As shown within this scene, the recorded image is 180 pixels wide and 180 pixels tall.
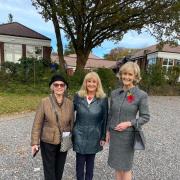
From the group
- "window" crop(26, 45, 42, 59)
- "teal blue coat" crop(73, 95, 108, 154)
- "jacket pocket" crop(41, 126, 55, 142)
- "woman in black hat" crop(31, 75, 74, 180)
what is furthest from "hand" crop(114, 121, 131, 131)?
"window" crop(26, 45, 42, 59)

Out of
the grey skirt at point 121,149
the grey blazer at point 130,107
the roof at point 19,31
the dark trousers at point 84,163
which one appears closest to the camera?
the grey blazer at point 130,107

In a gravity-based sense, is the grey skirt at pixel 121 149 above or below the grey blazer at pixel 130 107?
below

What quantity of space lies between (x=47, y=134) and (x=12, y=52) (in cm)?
2859

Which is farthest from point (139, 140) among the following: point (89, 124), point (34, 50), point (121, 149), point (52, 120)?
point (34, 50)

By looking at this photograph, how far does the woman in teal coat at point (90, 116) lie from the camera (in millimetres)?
3758

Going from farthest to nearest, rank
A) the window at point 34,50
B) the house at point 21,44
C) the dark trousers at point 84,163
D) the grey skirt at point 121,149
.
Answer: the window at point 34,50, the house at point 21,44, the dark trousers at point 84,163, the grey skirt at point 121,149

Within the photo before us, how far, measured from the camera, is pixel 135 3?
21.6 meters

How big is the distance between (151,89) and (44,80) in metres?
8.29

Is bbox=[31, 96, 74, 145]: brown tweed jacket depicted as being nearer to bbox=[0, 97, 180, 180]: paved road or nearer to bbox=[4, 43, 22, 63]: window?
bbox=[0, 97, 180, 180]: paved road

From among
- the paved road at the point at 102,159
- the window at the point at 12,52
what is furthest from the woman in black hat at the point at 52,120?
the window at the point at 12,52

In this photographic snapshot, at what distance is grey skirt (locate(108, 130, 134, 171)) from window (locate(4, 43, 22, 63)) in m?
27.9

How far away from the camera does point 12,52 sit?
1212 inches

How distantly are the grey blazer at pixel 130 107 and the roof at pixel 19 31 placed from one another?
2899cm

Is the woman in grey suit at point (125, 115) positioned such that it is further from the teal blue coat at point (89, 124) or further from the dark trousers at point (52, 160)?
the dark trousers at point (52, 160)
